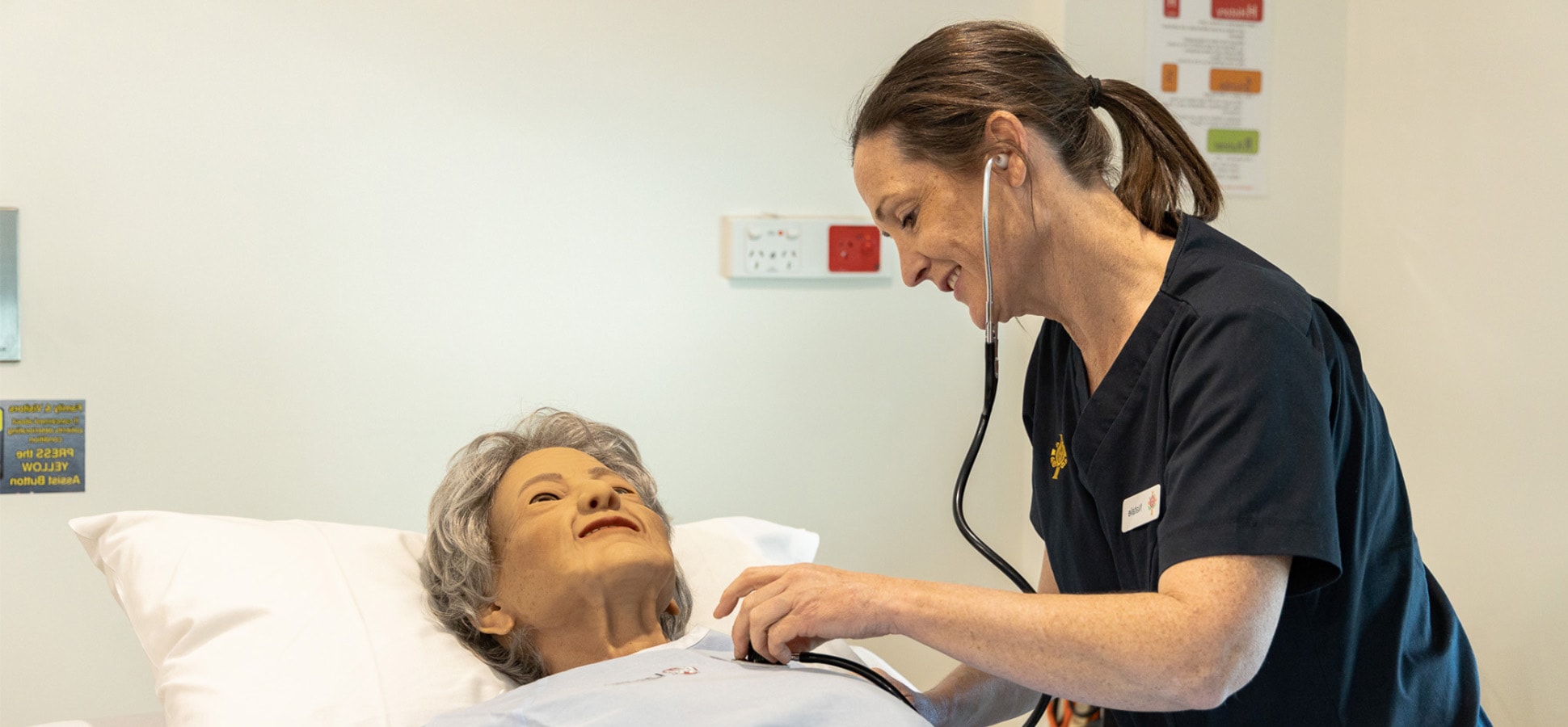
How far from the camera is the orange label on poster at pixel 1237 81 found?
2.19 meters

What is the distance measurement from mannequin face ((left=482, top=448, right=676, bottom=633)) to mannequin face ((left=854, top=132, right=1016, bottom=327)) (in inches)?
20.9

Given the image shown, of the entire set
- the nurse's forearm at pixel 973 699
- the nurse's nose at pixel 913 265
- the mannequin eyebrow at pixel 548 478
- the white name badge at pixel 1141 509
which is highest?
the nurse's nose at pixel 913 265

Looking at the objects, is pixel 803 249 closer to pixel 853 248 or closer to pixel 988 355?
pixel 853 248

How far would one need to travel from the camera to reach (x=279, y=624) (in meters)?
1.44

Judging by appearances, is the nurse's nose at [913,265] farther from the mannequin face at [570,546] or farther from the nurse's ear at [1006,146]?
the mannequin face at [570,546]

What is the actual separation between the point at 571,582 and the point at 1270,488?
0.85m

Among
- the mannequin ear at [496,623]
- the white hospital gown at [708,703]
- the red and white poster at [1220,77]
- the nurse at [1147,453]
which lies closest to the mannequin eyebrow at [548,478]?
the mannequin ear at [496,623]

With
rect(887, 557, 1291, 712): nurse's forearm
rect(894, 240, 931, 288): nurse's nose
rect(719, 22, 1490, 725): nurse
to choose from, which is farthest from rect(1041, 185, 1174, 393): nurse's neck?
rect(887, 557, 1291, 712): nurse's forearm

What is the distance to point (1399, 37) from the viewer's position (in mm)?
2152

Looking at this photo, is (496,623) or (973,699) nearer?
(973,699)

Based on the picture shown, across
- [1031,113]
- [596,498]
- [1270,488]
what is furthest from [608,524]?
[1270,488]

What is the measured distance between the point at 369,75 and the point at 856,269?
2.88 ft

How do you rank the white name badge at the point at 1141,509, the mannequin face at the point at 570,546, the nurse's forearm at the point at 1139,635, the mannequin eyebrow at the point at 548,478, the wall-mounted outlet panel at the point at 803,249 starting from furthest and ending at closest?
the wall-mounted outlet panel at the point at 803,249, the mannequin eyebrow at the point at 548,478, the mannequin face at the point at 570,546, the white name badge at the point at 1141,509, the nurse's forearm at the point at 1139,635

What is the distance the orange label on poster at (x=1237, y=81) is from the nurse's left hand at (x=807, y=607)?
1.56 meters
